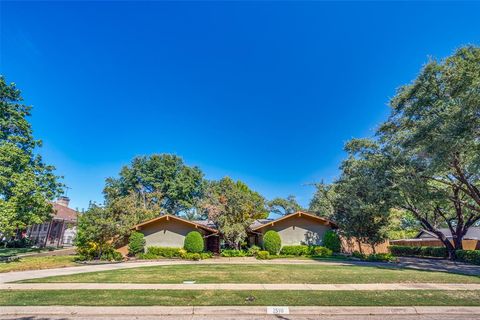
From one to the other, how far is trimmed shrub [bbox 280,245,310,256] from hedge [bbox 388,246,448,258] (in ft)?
43.2

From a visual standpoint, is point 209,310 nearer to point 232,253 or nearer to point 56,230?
point 232,253

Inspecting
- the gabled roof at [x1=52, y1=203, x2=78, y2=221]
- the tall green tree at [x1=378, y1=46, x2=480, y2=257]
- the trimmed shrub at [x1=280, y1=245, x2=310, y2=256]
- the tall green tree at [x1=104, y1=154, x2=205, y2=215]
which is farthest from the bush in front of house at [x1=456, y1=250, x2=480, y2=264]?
the gabled roof at [x1=52, y1=203, x2=78, y2=221]

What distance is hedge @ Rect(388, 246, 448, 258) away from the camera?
25492mm

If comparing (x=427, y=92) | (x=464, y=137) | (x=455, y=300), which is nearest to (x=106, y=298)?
(x=455, y=300)

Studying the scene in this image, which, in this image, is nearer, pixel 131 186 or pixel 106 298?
pixel 106 298

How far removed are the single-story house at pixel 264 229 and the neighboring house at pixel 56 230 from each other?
18197 mm

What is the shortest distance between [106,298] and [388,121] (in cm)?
1993

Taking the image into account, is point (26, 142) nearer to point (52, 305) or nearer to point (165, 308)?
point (52, 305)

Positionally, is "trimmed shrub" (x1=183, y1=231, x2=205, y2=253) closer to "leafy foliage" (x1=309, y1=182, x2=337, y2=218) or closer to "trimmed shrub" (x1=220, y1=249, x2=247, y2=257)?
"trimmed shrub" (x1=220, y1=249, x2=247, y2=257)

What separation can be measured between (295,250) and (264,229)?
10.9 feet

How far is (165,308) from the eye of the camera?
6781 millimetres

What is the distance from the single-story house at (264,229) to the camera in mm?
23516

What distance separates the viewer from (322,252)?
2259 centimetres

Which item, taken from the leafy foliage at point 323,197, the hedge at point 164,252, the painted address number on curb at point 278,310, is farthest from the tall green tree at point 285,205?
the painted address number on curb at point 278,310
